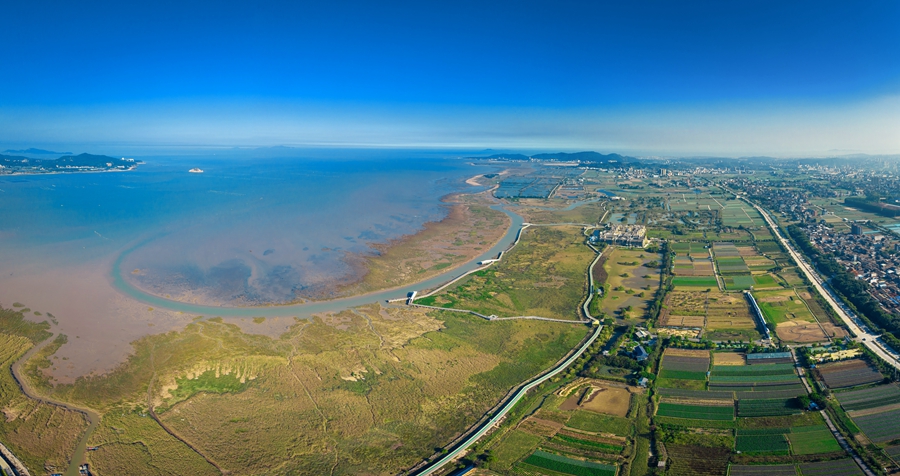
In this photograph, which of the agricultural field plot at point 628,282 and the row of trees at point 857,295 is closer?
the row of trees at point 857,295

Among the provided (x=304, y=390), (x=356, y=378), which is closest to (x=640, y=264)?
(x=356, y=378)

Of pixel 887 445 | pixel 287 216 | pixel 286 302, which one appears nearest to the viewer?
pixel 887 445

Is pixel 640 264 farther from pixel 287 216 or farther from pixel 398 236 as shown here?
pixel 287 216

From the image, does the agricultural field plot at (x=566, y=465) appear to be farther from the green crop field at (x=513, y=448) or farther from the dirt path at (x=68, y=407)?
the dirt path at (x=68, y=407)

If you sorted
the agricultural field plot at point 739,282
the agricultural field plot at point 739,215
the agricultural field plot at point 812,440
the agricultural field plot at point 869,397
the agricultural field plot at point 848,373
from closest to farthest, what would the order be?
the agricultural field plot at point 812,440 < the agricultural field plot at point 869,397 < the agricultural field plot at point 848,373 < the agricultural field plot at point 739,282 < the agricultural field plot at point 739,215

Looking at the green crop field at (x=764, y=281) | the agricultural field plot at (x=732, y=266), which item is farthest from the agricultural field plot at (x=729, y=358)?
the agricultural field plot at (x=732, y=266)

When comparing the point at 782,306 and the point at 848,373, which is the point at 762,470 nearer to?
the point at 848,373

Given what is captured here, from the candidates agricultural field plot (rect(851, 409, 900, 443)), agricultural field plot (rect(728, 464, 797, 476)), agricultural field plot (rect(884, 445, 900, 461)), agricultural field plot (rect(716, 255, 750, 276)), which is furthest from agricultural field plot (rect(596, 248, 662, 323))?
agricultural field plot (rect(884, 445, 900, 461))

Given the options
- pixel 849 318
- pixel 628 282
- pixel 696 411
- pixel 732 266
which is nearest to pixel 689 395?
pixel 696 411
